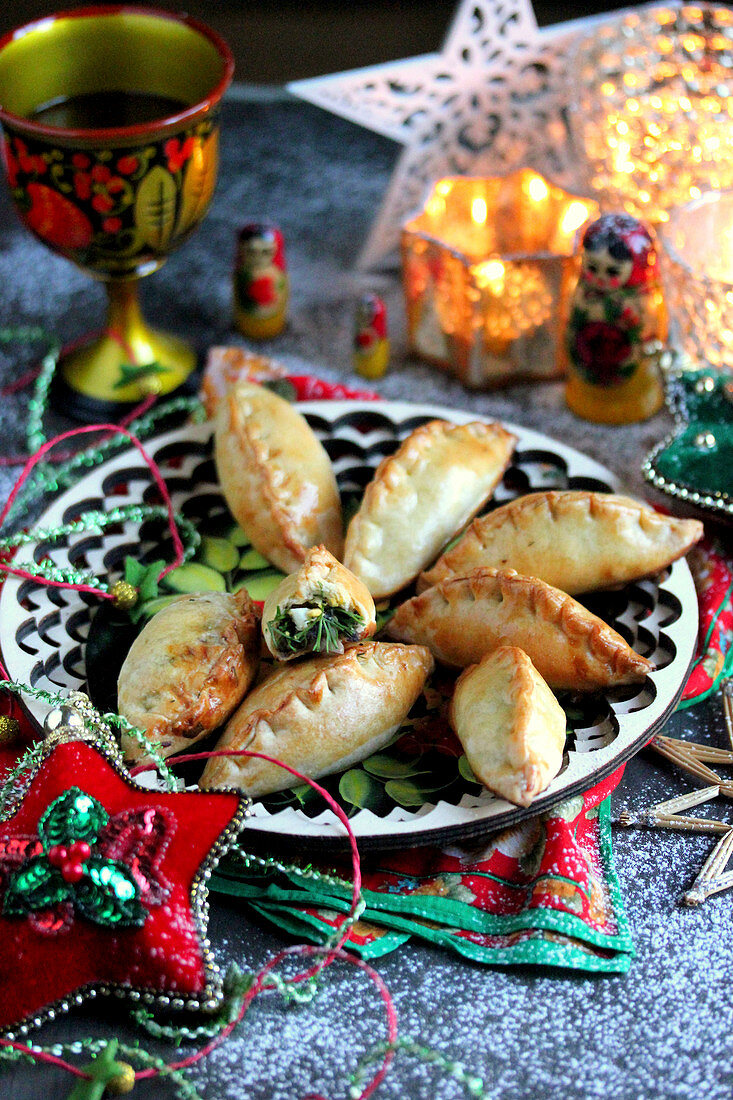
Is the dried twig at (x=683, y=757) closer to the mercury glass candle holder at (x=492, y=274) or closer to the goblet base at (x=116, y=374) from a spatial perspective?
the mercury glass candle holder at (x=492, y=274)

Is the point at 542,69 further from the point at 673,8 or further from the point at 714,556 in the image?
the point at 714,556

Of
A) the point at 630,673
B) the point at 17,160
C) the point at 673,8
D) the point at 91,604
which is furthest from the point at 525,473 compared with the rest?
the point at 673,8

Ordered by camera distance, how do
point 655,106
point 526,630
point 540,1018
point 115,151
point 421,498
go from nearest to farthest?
point 540,1018
point 526,630
point 421,498
point 115,151
point 655,106

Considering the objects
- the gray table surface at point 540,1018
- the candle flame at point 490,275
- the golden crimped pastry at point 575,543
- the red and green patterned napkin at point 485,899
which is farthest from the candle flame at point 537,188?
the red and green patterned napkin at point 485,899

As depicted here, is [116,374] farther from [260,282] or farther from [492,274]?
[492,274]

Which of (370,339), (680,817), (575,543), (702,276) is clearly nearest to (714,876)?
(680,817)
